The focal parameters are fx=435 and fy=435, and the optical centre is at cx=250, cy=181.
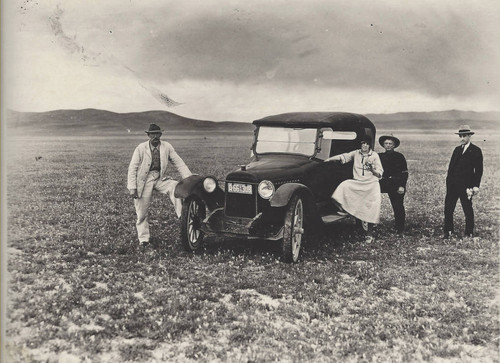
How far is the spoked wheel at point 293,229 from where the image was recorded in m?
5.99

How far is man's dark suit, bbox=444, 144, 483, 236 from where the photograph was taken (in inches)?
282

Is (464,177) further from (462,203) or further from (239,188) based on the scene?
(239,188)

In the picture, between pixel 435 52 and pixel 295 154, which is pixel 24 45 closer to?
pixel 295 154

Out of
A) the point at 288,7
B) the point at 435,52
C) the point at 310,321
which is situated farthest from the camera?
the point at 435,52

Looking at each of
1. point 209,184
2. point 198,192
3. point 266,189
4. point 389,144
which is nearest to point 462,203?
point 389,144

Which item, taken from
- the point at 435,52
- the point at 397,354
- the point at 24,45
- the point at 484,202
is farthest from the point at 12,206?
the point at 484,202

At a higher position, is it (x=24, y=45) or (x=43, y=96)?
(x=24, y=45)

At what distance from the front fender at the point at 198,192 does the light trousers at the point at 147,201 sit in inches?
12.6

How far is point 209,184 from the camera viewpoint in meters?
6.93

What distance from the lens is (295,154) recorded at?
7500 millimetres

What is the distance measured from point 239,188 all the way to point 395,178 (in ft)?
11.1

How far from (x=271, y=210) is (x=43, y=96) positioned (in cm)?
411

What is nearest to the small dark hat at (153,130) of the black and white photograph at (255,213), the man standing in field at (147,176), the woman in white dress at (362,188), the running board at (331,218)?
the man standing in field at (147,176)

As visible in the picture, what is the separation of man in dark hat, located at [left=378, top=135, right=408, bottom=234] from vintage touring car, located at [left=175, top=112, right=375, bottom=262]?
0.67 metres
